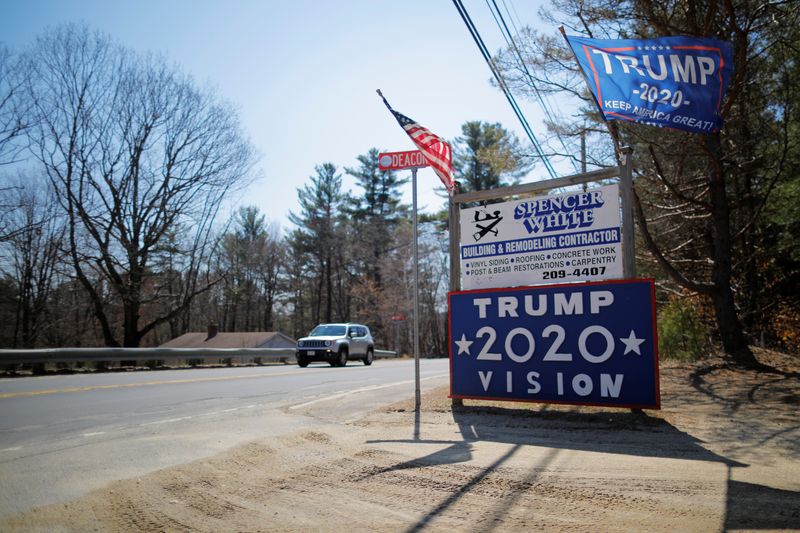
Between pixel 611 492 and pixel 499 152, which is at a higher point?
pixel 499 152

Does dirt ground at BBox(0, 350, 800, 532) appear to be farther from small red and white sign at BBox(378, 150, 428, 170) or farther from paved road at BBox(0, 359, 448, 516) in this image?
small red and white sign at BBox(378, 150, 428, 170)

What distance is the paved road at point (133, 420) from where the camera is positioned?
4.79 metres

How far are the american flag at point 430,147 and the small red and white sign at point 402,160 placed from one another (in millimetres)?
103

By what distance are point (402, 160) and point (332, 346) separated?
14.6 m

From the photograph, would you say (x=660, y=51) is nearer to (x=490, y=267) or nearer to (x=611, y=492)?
(x=490, y=267)

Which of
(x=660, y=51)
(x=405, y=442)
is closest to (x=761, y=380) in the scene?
(x=660, y=51)

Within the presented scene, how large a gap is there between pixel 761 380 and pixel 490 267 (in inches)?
239

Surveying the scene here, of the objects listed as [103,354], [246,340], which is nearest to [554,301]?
[103,354]

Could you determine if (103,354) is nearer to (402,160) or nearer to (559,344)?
(402,160)

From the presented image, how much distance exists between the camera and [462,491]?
407cm

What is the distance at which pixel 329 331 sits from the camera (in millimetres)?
23781

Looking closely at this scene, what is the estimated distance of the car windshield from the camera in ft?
77.0

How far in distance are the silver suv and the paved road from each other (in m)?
8.78

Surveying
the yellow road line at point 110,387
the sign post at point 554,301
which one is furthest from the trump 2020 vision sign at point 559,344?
the yellow road line at point 110,387
